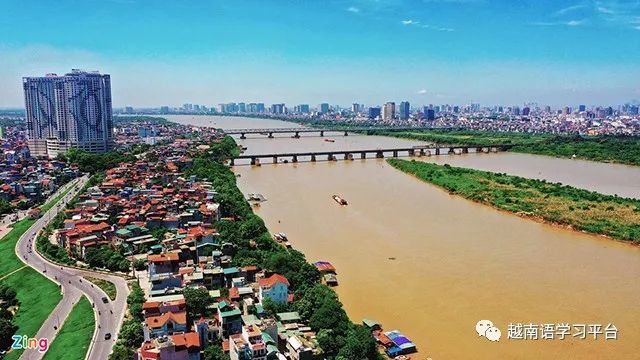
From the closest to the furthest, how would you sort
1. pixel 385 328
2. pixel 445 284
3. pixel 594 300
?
1. pixel 385 328
2. pixel 594 300
3. pixel 445 284

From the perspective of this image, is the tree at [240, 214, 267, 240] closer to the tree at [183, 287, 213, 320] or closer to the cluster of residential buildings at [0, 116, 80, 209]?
the tree at [183, 287, 213, 320]

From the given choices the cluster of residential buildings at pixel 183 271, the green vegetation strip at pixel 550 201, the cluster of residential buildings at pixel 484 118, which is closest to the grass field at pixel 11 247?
the cluster of residential buildings at pixel 183 271

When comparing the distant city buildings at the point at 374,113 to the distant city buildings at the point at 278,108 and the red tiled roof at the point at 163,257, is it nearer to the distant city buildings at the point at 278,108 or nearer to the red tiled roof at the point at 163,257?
the distant city buildings at the point at 278,108

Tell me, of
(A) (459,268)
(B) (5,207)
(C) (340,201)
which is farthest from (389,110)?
(A) (459,268)

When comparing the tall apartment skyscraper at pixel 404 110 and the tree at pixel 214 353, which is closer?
the tree at pixel 214 353

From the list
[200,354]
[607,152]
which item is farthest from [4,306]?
[607,152]

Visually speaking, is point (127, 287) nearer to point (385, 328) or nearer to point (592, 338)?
point (385, 328)
